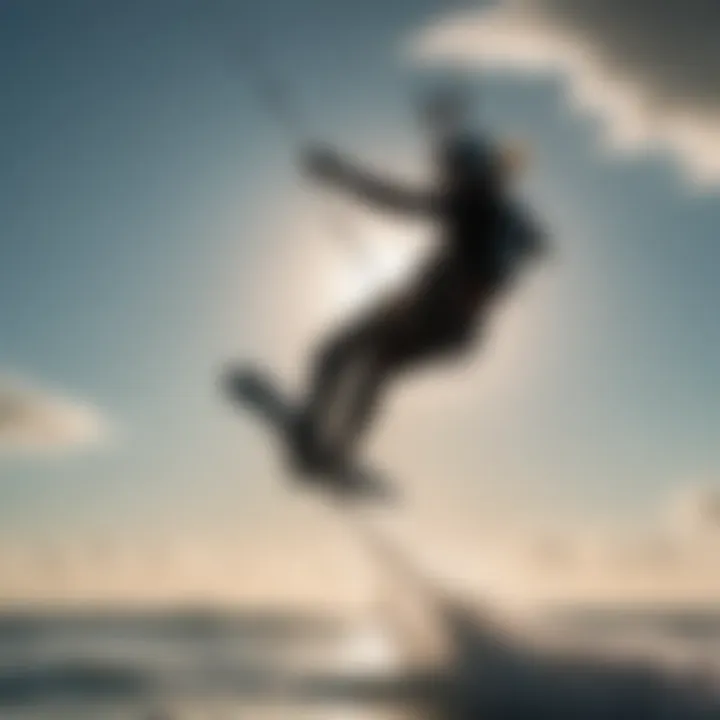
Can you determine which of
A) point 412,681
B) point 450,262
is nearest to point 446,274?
point 450,262

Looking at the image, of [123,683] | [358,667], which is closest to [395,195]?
[123,683]

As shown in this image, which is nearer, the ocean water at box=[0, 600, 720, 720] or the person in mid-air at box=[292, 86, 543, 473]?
the person in mid-air at box=[292, 86, 543, 473]

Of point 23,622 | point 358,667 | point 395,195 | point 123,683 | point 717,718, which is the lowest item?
point 717,718

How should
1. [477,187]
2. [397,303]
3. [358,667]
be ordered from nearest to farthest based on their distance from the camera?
[477,187] < [397,303] < [358,667]

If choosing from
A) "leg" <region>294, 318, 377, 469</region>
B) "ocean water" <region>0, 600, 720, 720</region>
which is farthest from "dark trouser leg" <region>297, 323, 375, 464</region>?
"ocean water" <region>0, 600, 720, 720</region>

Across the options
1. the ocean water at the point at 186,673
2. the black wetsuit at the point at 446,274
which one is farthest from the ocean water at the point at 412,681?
the black wetsuit at the point at 446,274

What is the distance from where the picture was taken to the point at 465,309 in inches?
307

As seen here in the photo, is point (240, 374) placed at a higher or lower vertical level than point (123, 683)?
lower

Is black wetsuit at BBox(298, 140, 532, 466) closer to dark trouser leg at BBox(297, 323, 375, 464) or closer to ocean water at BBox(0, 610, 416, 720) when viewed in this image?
dark trouser leg at BBox(297, 323, 375, 464)

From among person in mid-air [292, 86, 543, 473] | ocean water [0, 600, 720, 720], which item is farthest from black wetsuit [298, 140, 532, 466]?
ocean water [0, 600, 720, 720]

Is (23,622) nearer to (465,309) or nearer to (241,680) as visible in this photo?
(241,680)

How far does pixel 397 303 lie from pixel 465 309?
60 centimetres

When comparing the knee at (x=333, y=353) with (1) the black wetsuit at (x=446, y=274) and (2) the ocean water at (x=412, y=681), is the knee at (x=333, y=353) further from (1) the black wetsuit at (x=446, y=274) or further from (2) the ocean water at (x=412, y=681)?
(2) the ocean water at (x=412, y=681)

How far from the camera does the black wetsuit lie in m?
7.55
